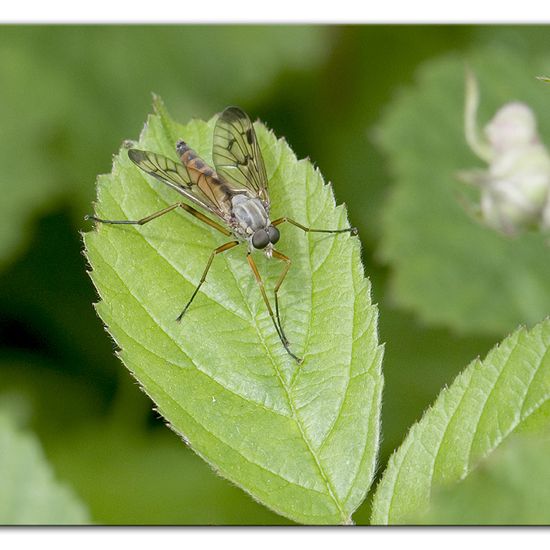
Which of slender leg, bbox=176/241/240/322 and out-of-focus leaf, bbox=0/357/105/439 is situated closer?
slender leg, bbox=176/241/240/322

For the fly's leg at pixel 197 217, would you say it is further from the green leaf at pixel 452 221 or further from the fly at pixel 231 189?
the green leaf at pixel 452 221

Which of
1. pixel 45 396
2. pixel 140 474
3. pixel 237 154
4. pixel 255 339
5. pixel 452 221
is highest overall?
pixel 237 154

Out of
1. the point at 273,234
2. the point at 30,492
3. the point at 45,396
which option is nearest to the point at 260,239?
the point at 273,234

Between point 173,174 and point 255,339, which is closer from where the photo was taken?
point 255,339

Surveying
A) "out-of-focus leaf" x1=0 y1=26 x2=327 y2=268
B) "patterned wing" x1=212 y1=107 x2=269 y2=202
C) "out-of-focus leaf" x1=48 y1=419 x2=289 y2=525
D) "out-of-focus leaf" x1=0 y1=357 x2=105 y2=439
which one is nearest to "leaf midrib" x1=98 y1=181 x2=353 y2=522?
"patterned wing" x1=212 y1=107 x2=269 y2=202

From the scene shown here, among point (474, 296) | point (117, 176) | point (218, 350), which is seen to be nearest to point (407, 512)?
point (218, 350)

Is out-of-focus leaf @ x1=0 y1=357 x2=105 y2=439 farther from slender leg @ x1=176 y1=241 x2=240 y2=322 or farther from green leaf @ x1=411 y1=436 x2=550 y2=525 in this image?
green leaf @ x1=411 y1=436 x2=550 y2=525

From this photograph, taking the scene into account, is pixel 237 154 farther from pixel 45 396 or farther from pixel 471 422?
pixel 45 396

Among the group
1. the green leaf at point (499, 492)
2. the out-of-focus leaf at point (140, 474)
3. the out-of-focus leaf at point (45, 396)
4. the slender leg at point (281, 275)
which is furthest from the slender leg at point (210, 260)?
the out-of-focus leaf at point (45, 396)

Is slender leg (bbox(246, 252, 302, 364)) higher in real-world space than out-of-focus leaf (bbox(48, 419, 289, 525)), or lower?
higher
